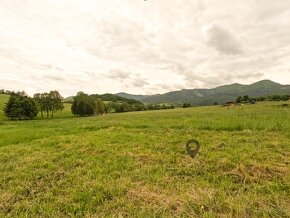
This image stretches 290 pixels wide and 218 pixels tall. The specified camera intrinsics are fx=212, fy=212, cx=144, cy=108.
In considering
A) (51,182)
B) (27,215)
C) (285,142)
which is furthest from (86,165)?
(285,142)

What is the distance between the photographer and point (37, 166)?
28.5ft

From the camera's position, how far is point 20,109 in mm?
69125

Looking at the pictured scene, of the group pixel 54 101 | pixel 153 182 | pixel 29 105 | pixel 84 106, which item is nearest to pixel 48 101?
pixel 54 101

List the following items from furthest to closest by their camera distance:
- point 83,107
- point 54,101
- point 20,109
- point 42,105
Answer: point 83,107, point 54,101, point 42,105, point 20,109

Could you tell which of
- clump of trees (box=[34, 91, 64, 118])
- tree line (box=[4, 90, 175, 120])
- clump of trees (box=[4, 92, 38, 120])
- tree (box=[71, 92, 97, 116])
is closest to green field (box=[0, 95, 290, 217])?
clump of trees (box=[4, 92, 38, 120])

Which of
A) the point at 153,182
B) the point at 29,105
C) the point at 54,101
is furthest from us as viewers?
the point at 54,101

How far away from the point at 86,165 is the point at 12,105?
7475cm

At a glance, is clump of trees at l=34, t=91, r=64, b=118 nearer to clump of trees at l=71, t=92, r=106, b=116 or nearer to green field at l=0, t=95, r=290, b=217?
clump of trees at l=71, t=92, r=106, b=116

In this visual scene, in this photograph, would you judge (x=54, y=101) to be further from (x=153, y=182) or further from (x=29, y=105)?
(x=153, y=182)

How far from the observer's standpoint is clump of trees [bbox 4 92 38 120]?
69250 mm

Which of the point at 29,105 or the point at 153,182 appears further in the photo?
the point at 29,105

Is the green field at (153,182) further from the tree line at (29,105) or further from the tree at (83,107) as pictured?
Answer: the tree at (83,107)

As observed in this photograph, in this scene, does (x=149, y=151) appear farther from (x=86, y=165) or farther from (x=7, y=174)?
(x=7, y=174)

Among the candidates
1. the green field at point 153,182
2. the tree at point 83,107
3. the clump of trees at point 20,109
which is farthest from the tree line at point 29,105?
the green field at point 153,182
